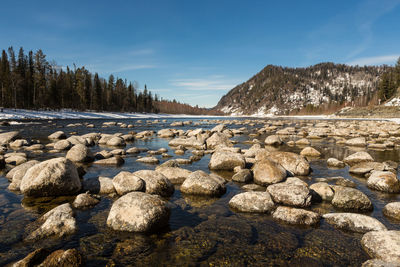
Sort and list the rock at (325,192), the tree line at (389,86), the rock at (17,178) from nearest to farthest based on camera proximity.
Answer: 1. the rock at (325,192)
2. the rock at (17,178)
3. the tree line at (389,86)

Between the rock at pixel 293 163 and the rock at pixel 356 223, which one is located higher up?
the rock at pixel 293 163

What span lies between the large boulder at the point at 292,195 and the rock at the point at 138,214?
3.72 m

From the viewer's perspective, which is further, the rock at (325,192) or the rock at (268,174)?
the rock at (268,174)

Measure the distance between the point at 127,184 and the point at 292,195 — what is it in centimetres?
564

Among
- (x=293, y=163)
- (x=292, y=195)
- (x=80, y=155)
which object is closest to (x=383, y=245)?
(x=292, y=195)

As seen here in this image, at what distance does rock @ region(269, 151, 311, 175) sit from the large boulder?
325 cm

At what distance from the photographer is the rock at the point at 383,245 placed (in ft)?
14.8

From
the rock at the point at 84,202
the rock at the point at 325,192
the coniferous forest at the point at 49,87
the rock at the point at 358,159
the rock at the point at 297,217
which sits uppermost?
the coniferous forest at the point at 49,87

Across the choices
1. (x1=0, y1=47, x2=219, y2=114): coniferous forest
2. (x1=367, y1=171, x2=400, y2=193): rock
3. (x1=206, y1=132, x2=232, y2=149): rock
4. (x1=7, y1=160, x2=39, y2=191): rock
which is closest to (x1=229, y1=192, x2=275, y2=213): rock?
(x1=367, y1=171, x2=400, y2=193): rock

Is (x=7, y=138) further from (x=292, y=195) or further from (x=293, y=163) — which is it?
(x=292, y=195)

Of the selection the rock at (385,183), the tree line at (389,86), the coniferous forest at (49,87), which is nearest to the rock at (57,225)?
the rock at (385,183)

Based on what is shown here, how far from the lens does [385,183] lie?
27.7 feet

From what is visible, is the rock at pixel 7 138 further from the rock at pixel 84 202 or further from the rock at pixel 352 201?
the rock at pixel 352 201

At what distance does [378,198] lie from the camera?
310 inches
